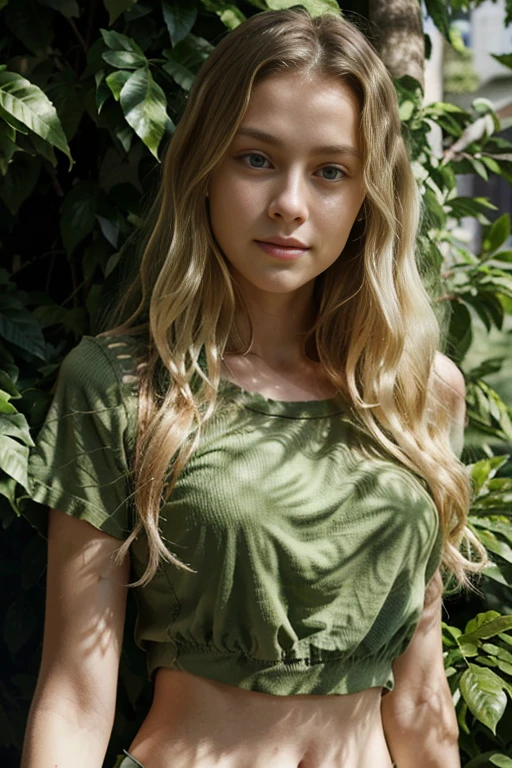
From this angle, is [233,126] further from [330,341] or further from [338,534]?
[338,534]

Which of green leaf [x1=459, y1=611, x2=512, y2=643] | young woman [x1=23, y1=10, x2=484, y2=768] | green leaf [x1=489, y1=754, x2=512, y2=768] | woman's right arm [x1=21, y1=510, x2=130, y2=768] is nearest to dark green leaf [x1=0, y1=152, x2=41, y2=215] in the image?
young woman [x1=23, y1=10, x2=484, y2=768]

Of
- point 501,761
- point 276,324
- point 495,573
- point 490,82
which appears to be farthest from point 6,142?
point 490,82

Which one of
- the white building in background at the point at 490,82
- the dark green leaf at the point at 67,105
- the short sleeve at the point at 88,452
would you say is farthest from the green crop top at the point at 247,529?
the white building in background at the point at 490,82

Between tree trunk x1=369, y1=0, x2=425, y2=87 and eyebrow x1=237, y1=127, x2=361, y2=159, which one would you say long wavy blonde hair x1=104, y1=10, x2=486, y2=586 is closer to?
eyebrow x1=237, y1=127, x2=361, y2=159

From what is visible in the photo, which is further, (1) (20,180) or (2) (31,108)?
(1) (20,180)

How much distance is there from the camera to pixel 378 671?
5.41ft

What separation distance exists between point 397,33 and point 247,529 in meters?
1.15

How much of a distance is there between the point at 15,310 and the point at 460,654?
39.5 inches

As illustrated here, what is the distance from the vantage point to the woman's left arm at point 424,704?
70.1 inches

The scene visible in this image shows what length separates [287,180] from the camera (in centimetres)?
154

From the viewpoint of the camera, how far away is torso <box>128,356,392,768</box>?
59.5 inches

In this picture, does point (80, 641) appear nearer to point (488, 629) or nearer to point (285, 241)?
point (285, 241)

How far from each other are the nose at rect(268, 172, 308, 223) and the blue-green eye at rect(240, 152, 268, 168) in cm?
4

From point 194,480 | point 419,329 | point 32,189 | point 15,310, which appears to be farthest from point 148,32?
point 194,480
